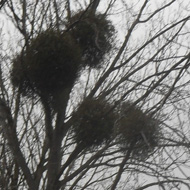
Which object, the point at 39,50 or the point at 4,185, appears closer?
the point at 39,50

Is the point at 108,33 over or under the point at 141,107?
over

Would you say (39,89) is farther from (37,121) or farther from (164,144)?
(37,121)

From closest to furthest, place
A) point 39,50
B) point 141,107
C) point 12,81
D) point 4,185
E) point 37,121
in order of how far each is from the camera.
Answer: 1. point 39,50
2. point 12,81
3. point 141,107
4. point 4,185
5. point 37,121

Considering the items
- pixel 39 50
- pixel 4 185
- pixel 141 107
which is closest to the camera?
pixel 39 50

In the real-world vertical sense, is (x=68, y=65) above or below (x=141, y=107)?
above

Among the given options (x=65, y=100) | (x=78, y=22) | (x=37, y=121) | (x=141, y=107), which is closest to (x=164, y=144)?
(x=141, y=107)

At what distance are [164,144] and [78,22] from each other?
1.13m

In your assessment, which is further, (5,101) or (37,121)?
(37,121)

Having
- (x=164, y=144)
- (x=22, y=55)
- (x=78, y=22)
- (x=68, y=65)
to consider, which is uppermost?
(x=78, y=22)

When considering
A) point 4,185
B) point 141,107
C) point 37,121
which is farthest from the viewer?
point 37,121

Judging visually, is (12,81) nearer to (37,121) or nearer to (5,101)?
(5,101)

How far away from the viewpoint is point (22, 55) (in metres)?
3.19

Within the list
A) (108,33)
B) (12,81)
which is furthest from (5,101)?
(108,33)

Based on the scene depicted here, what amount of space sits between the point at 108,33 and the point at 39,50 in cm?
88
